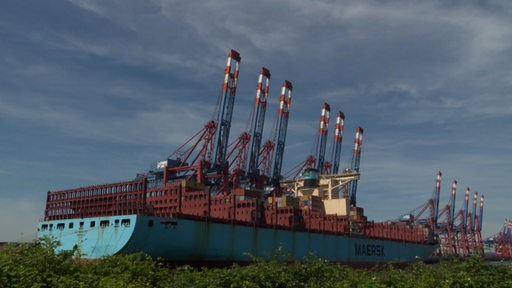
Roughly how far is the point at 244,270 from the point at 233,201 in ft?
155

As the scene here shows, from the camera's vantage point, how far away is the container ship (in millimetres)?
46312

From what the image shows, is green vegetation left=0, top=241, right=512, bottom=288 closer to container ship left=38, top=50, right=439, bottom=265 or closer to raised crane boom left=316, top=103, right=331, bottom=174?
container ship left=38, top=50, right=439, bottom=265

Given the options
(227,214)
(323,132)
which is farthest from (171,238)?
(323,132)

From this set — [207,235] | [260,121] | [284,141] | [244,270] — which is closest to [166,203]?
[207,235]

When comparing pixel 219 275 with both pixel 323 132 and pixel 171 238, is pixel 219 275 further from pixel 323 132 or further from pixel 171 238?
pixel 323 132

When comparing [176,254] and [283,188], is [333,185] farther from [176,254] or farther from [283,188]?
[176,254]

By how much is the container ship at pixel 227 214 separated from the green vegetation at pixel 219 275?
8.35m

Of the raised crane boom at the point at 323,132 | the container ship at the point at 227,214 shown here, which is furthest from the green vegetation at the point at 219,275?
the raised crane boom at the point at 323,132

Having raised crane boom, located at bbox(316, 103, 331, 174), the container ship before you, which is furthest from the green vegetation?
raised crane boom, located at bbox(316, 103, 331, 174)

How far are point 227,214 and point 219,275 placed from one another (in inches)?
1881

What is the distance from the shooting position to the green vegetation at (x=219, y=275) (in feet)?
41.1

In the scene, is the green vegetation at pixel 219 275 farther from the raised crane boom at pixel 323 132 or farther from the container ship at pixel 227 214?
the raised crane boom at pixel 323 132

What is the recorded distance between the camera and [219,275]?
1371 cm

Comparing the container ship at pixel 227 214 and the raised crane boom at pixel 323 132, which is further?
the raised crane boom at pixel 323 132
